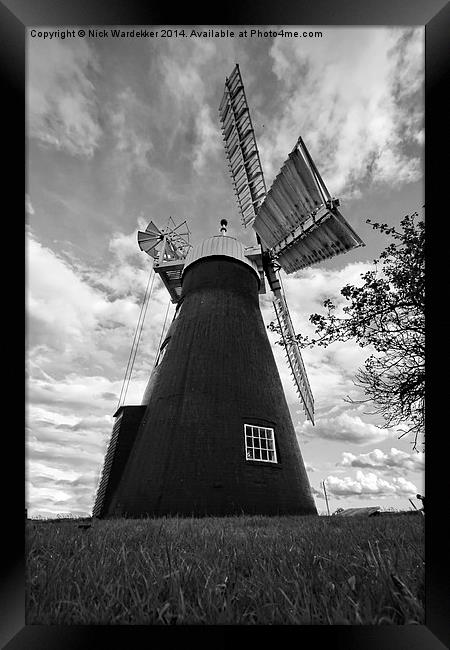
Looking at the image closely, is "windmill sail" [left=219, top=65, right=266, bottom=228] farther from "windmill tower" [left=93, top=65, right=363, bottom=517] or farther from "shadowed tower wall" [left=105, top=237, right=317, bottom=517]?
"shadowed tower wall" [left=105, top=237, right=317, bottom=517]

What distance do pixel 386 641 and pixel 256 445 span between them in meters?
8.72

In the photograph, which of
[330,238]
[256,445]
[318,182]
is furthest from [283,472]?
[318,182]

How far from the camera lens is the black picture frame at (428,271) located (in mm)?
1590

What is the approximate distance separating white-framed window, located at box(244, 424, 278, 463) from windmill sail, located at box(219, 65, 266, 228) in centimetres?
973

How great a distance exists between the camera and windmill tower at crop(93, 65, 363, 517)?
9.22 m

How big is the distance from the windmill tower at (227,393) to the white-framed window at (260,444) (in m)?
0.03

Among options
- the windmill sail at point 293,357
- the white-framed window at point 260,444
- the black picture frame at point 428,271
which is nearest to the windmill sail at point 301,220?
the windmill sail at point 293,357

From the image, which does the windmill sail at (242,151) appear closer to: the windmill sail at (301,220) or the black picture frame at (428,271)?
the windmill sail at (301,220)

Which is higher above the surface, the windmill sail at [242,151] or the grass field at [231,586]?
the windmill sail at [242,151]

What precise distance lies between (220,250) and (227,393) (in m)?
5.46

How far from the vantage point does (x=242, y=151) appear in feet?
55.3

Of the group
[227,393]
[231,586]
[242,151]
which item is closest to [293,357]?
[227,393]

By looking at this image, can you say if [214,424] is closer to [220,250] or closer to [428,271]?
[220,250]

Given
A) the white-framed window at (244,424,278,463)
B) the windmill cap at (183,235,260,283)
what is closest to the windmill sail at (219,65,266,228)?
the windmill cap at (183,235,260,283)
